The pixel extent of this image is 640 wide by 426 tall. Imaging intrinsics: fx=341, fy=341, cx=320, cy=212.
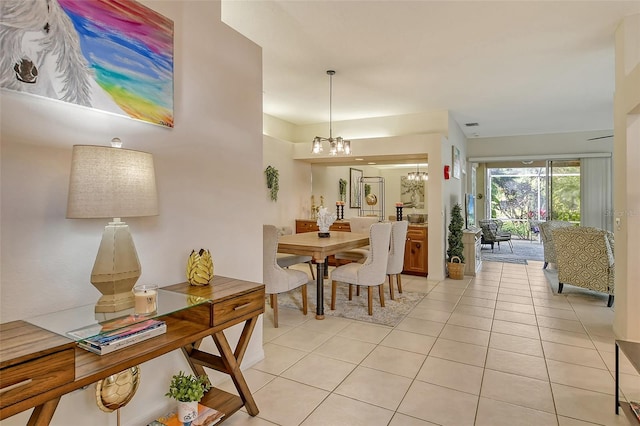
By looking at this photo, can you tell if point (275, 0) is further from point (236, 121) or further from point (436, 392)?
point (436, 392)

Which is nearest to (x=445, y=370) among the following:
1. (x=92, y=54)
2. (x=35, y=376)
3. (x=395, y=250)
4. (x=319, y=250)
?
(x=319, y=250)

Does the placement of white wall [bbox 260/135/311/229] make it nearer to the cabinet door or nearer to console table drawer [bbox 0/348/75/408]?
the cabinet door

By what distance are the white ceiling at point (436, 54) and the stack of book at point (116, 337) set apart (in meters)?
2.56

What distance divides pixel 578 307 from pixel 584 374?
2.03 metres

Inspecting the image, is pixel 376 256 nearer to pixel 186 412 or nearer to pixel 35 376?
pixel 186 412

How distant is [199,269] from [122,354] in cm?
63

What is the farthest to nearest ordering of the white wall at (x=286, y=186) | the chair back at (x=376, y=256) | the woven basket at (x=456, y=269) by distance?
1. the white wall at (x=286, y=186)
2. the woven basket at (x=456, y=269)
3. the chair back at (x=376, y=256)

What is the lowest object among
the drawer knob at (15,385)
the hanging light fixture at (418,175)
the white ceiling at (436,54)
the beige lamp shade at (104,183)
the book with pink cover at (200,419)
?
the book with pink cover at (200,419)

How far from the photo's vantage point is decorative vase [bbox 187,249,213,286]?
6.36ft

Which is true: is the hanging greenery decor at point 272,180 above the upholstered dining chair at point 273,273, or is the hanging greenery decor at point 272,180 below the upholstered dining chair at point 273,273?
above

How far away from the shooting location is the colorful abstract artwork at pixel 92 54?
1354 millimetres

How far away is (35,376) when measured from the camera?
1.05 meters

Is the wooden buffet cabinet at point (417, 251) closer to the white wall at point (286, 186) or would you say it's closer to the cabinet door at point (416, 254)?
the cabinet door at point (416, 254)

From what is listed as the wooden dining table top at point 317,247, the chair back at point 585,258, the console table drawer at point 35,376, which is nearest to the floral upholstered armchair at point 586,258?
the chair back at point 585,258
